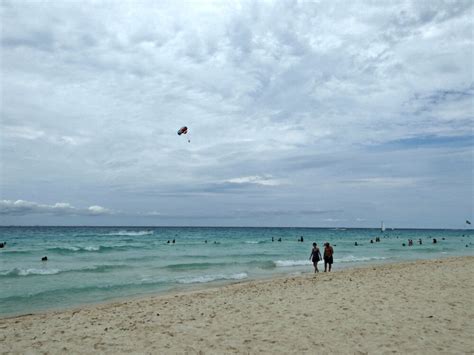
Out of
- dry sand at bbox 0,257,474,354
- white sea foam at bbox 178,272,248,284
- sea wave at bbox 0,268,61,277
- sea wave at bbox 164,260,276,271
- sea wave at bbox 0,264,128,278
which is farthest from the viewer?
sea wave at bbox 164,260,276,271

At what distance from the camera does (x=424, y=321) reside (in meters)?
8.95

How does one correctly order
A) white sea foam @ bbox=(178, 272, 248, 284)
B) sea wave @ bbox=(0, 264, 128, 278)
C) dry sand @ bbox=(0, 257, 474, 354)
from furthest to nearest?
sea wave @ bbox=(0, 264, 128, 278), white sea foam @ bbox=(178, 272, 248, 284), dry sand @ bbox=(0, 257, 474, 354)

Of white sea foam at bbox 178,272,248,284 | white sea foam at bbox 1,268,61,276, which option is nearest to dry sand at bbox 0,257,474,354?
white sea foam at bbox 178,272,248,284

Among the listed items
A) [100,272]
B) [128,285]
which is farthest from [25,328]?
[100,272]

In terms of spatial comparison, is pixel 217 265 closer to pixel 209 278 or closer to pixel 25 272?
pixel 209 278

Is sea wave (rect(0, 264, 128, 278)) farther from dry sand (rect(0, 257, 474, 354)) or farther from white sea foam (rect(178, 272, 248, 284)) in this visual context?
dry sand (rect(0, 257, 474, 354))

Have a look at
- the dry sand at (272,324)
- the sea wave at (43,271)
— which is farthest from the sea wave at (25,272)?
the dry sand at (272,324)

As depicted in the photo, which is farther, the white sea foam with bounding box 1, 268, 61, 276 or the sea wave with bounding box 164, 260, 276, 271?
the sea wave with bounding box 164, 260, 276, 271

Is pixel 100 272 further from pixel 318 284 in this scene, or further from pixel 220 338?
pixel 220 338

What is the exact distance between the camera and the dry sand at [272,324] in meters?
7.64

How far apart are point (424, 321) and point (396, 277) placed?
26.8ft

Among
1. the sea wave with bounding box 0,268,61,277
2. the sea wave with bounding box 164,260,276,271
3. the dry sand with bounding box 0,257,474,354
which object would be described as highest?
the dry sand with bounding box 0,257,474,354

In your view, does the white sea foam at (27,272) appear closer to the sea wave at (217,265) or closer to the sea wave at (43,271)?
the sea wave at (43,271)

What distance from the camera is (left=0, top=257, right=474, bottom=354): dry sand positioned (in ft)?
25.1
